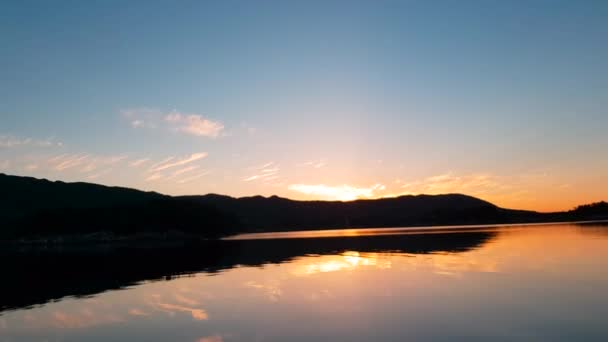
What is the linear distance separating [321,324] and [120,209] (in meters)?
194

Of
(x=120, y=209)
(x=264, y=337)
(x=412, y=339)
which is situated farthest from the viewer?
(x=120, y=209)

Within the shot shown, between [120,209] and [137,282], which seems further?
[120,209]

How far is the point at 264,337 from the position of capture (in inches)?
746

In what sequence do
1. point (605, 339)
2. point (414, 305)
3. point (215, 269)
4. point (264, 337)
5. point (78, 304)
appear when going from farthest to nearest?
point (215, 269) < point (78, 304) < point (414, 305) < point (264, 337) < point (605, 339)

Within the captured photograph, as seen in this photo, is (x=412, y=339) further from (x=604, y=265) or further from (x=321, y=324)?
(x=604, y=265)

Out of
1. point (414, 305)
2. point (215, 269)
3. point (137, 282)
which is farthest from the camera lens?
point (215, 269)

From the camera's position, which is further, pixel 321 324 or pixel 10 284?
pixel 10 284

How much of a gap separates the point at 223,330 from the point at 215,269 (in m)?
29.0

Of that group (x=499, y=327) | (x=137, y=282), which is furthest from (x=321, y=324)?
(x=137, y=282)

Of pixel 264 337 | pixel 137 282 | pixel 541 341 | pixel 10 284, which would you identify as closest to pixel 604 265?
pixel 541 341

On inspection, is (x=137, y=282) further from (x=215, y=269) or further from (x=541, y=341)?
(x=541, y=341)

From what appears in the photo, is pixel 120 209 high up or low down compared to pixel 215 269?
up

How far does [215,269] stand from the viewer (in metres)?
48.5

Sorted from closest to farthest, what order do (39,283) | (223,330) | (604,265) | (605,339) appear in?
(605,339), (223,330), (604,265), (39,283)
